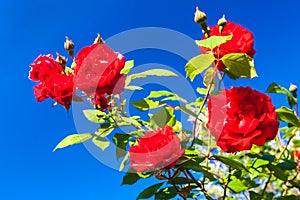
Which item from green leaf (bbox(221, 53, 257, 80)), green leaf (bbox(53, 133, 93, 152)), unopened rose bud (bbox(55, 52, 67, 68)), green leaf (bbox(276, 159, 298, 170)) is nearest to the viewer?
green leaf (bbox(221, 53, 257, 80))

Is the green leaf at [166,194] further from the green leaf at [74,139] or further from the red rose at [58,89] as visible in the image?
the red rose at [58,89]

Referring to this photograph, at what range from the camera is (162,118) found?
1582 mm

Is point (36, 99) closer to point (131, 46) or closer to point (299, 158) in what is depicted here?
point (131, 46)

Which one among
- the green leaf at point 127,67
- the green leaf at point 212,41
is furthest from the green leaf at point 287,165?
the green leaf at point 127,67

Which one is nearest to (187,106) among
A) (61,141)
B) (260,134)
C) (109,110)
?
(109,110)

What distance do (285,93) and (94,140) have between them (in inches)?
33.2

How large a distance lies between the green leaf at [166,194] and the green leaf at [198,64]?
47 cm

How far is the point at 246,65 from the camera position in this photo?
1.39 meters

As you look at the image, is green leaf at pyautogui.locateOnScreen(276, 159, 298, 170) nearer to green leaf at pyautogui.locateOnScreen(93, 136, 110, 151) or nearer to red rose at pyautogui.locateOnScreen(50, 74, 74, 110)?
green leaf at pyautogui.locateOnScreen(93, 136, 110, 151)

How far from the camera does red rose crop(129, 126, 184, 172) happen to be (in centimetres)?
127

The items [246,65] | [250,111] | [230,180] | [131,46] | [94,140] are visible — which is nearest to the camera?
[250,111]

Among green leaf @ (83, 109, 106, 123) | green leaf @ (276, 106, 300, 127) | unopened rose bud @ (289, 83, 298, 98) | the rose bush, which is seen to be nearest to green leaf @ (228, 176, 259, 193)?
the rose bush

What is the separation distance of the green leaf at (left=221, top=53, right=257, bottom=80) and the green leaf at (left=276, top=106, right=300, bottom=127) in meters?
0.25

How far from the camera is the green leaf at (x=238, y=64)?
1.37m
